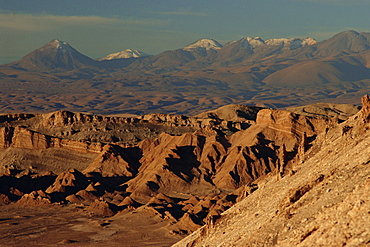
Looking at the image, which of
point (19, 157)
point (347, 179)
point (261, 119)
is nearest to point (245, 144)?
point (261, 119)

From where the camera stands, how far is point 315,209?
34062 millimetres

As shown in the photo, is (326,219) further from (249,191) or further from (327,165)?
(249,191)

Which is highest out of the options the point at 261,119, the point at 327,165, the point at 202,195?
the point at 327,165

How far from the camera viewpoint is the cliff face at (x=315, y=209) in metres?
29.1

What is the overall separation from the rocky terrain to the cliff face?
441mm

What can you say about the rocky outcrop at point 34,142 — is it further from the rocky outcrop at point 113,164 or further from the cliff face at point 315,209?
the cliff face at point 315,209

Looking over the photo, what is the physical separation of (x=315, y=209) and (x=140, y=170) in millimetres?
111346

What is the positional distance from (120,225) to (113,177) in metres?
37.3

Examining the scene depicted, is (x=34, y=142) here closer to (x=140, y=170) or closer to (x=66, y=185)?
(x=140, y=170)

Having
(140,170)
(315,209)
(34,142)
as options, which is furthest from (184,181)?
(315,209)

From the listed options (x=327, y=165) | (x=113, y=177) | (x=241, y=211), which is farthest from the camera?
(x=113, y=177)

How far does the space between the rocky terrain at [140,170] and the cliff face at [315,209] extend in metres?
0.44

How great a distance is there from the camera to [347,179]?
3584 centimetres

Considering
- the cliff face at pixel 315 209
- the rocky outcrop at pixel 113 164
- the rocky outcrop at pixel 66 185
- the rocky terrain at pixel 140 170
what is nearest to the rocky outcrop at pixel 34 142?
the rocky terrain at pixel 140 170
